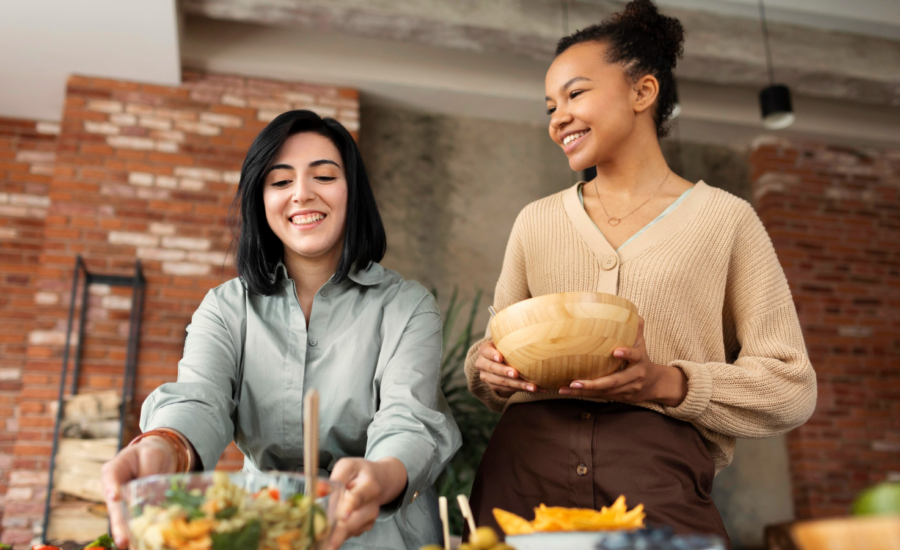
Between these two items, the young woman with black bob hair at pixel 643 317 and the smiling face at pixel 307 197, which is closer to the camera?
the young woman with black bob hair at pixel 643 317

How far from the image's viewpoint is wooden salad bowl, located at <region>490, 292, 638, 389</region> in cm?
90

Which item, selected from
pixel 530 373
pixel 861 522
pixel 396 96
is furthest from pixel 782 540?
pixel 396 96

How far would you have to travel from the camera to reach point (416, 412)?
42.1 inches

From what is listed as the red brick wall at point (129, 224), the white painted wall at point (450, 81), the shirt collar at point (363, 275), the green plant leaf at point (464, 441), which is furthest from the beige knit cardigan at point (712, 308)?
the white painted wall at point (450, 81)

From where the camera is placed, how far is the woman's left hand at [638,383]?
98 centimetres

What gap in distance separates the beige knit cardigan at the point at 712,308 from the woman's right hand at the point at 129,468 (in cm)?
60

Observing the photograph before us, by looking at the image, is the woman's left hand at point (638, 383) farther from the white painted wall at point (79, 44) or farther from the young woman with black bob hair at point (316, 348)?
the white painted wall at point (79, 44)

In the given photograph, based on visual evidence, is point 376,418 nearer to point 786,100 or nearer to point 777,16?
point 786,100

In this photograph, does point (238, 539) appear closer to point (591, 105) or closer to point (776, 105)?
point (591, 105)

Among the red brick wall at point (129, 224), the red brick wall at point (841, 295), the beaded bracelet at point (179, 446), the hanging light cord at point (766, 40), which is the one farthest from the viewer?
the red brick wall at point (841, 295)

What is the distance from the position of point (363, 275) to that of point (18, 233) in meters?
3.87

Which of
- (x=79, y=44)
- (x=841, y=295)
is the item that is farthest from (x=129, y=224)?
(x=841, y=295)

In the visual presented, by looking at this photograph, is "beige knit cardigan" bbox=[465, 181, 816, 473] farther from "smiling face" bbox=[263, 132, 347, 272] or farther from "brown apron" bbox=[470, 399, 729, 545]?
"smiling face" bbox=[263, 132, 347, 272]

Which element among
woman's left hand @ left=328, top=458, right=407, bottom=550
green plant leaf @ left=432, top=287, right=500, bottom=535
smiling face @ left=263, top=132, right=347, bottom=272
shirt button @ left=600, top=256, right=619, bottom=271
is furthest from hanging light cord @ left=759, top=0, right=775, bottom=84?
woman's left hand @ left=328, top=458, right=407, bottom=550
